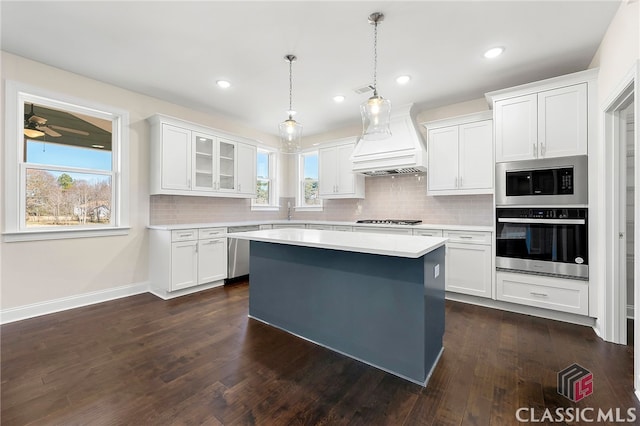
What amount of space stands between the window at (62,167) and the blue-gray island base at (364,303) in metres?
2.49

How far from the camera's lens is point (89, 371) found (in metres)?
2.05

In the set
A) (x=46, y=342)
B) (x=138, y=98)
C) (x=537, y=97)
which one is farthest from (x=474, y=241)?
(x=138, y=98)

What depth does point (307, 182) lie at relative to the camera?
6.09 meters

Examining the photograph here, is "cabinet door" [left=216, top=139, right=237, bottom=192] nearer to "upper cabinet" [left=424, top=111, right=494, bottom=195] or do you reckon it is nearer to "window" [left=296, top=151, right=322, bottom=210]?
"window" [left=296, top=151, right=322, bottom=210]

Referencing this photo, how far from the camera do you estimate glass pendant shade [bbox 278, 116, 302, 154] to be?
287cm

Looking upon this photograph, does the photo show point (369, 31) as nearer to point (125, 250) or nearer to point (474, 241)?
point (474, 241)

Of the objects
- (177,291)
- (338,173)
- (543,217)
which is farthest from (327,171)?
(543,217)

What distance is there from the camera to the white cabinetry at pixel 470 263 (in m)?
3.35

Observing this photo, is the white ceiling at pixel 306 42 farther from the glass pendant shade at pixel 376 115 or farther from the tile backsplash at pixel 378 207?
the tile backsplash at pixel 378 207

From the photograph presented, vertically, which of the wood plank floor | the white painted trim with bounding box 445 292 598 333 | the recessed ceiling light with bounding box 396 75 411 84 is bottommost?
the wood plank floor

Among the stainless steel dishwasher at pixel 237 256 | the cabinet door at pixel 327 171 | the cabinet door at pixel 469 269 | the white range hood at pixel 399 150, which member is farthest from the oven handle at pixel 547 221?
the stainless steel dishwasher at pixel 237 256

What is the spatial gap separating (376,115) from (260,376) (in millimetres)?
2251

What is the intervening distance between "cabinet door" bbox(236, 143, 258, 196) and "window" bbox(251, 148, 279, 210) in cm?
72

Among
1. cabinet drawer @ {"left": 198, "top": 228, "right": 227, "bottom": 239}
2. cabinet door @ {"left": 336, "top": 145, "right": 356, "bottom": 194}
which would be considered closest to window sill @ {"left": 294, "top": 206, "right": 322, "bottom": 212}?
cabinet door @ {"left": 336, "top": 145, "right": 356, "bottom": 194}
